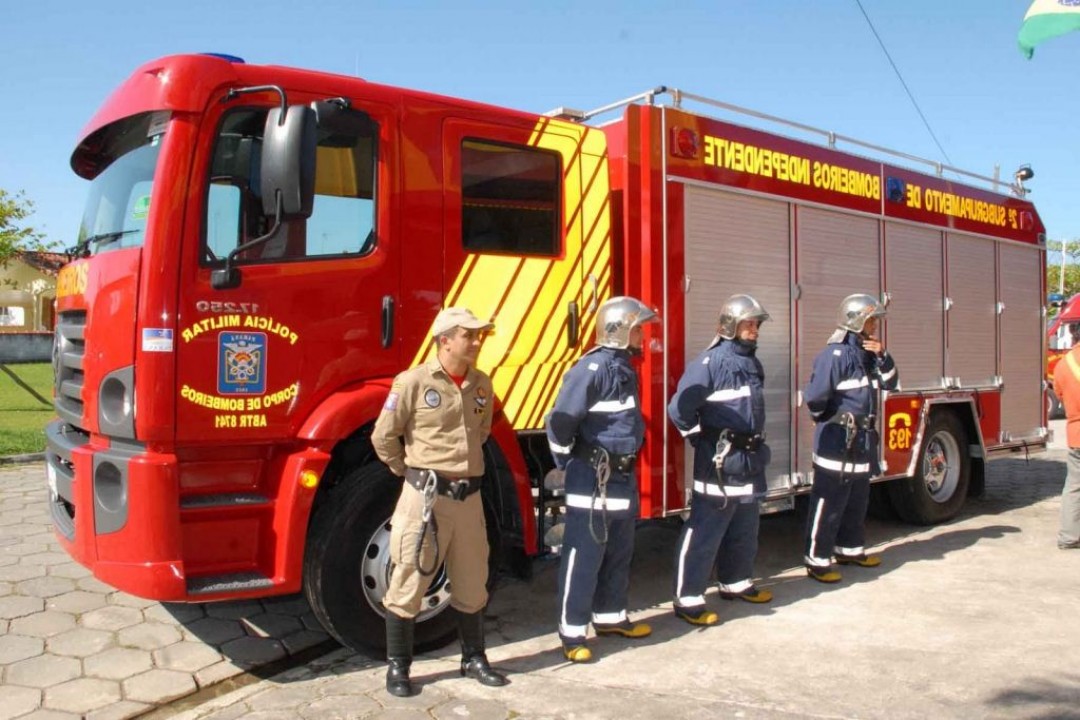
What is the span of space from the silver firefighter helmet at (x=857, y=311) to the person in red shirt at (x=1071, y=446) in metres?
1.86

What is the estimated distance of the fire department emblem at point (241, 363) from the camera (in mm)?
3805

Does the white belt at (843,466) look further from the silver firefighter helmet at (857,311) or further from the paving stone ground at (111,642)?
the paving stone ground at (111,642)

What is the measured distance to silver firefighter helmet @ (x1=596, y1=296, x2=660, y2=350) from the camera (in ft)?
14.5

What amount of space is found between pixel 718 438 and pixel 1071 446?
3.55 m

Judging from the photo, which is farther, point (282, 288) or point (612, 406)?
point (612, 406)

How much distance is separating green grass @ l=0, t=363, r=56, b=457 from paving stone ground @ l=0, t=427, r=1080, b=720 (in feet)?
7.52

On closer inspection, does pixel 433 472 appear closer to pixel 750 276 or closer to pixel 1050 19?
pixel 750 276

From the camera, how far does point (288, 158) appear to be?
142 inches

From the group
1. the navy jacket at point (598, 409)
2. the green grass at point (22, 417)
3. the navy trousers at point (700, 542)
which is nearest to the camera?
the navy jacket at point (598, 409)

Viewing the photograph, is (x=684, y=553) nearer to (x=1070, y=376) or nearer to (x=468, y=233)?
(x=468, y=233)

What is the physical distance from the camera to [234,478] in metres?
3.92

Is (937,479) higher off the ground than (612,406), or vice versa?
(612,406)

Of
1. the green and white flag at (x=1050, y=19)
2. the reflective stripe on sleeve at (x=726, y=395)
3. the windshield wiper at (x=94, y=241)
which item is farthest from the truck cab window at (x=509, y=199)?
the green and white flag at (x=1050, y=19)

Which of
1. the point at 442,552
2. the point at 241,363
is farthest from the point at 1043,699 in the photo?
the point at 241,363
